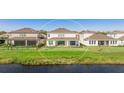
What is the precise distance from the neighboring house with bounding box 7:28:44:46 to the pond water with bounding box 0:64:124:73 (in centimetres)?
30

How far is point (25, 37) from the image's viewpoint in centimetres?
574

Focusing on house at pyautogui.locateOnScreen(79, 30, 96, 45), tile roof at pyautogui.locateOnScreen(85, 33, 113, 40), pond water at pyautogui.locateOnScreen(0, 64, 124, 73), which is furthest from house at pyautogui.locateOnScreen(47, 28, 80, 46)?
pond water at pyautogui.locateOnScreen(0, 64, 124, 73)

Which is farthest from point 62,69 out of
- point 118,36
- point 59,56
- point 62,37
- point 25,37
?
point 118,36

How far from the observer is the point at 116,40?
18.7 feet

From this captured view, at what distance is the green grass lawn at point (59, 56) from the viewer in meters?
5.63

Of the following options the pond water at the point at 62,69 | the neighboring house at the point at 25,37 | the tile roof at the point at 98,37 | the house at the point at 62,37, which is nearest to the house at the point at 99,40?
the tile roof at the point at 98,37

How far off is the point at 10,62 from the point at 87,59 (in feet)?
3.21

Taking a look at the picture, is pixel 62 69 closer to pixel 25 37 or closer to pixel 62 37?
pixel 62 37

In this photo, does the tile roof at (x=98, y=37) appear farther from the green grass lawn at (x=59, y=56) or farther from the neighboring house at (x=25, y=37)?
the neighboring house at (x=25, y=37)

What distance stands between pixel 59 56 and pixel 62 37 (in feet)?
0.85

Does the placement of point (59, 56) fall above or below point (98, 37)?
below

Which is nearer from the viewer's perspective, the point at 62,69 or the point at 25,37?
the point at 62,69
